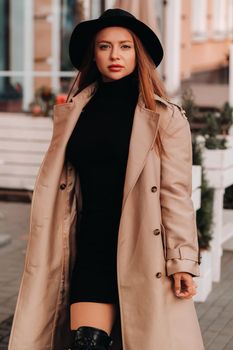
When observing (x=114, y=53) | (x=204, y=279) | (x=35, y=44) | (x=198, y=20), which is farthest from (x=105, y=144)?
(x=198, y=20)

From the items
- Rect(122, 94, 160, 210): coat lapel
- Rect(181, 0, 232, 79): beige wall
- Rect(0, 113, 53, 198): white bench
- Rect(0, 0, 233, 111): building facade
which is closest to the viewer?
Rect(122, 94, 160, 210): coat lapel

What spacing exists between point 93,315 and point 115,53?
3.35ft

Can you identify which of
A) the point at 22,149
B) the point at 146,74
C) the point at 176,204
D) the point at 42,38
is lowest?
the point at 22,149

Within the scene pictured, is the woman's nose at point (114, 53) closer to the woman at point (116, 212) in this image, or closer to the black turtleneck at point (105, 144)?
the woman at point (116, 212)

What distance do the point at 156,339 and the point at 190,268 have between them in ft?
1.03

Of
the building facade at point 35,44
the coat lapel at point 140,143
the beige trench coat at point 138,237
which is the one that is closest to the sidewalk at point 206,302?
the beige trench coat at point 138,237

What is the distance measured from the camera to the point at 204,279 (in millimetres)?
6230

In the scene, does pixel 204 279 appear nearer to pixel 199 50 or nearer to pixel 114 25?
pixel 114 25

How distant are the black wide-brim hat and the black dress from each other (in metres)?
0.14

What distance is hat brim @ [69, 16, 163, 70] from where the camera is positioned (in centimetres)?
356

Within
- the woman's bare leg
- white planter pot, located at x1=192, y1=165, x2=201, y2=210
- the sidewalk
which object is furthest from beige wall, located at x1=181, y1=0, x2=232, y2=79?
the woman's bare leg

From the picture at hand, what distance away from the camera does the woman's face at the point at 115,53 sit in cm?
355

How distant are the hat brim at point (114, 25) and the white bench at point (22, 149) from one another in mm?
6754

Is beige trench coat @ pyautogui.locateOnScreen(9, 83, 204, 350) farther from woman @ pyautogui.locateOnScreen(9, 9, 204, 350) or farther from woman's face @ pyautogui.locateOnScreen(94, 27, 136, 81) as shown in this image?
woman's face @ pyautogui.locateOnScreen(94, 27, 136, 81)
